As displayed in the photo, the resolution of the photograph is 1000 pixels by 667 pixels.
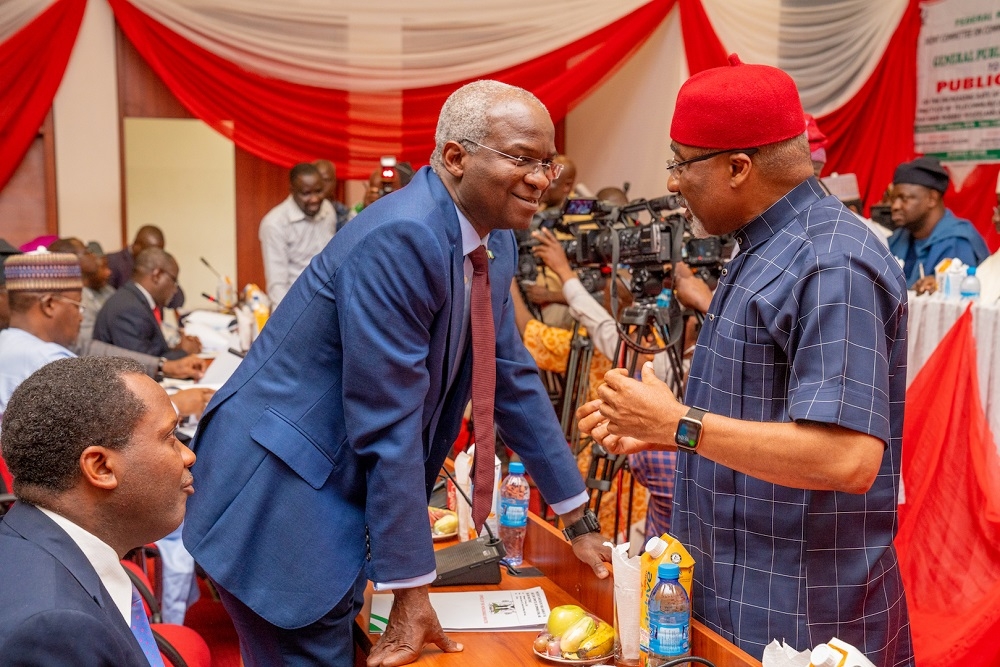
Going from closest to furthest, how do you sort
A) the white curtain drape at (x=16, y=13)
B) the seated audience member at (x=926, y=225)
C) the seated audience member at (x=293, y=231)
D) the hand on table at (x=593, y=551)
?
1. the hand on table at (x=593, y=551)
2. the seated audience member at (x=926, y=225)
3. the white curtain drape at (x=16, y=13)
4. the seated audience member at (x=293, y=231)

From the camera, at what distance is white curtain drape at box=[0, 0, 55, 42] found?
238 inches

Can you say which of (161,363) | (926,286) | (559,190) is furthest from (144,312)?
(926,286)

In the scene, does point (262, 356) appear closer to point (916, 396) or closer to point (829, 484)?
point (829, 484)

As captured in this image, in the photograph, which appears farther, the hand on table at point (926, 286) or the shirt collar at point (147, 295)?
the shirt collar at point (147, 295)

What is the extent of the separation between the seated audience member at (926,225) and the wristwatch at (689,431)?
4.37m

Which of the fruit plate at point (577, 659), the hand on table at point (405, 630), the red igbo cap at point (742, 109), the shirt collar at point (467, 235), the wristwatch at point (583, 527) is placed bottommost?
the fruit plate at point (577, 659)

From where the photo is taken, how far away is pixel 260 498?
5.12 feet

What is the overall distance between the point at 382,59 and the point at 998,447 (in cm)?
484

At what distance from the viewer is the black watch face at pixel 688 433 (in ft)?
4.48

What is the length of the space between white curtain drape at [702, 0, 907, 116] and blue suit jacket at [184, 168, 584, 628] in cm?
526

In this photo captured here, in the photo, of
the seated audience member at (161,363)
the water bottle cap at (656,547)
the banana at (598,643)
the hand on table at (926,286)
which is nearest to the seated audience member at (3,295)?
the seated audience member at (161,363)

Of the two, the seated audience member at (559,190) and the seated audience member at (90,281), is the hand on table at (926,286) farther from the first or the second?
the seated audience member at (90,281)

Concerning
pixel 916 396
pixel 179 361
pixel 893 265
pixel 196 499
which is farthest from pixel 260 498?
pixel 179 361

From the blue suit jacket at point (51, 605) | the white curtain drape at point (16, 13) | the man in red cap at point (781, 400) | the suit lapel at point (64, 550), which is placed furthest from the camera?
the white curtain drape at point (16, 13)
